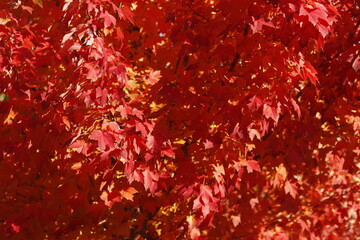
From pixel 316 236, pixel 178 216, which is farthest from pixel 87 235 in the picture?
pixel 316 236

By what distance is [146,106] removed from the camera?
3754 mm

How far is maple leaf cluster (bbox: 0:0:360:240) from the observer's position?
115 inches

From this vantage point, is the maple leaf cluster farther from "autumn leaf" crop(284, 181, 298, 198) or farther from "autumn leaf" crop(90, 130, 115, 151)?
"autumn leaf" crop(284, 181, 298, 198)

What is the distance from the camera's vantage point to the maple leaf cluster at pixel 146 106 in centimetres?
291

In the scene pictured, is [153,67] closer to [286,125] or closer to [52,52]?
[52,52]

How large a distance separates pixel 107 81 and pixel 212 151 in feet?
3.55

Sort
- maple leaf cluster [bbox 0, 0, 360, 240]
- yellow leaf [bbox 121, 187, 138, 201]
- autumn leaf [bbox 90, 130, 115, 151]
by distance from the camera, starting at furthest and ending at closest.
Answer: yellow leaf [bbox 121, 187, 138, 201] < maple leaf cluster [bbox 0, 0, 360, 240] < autumn leaf [bbox 90, 130, 115, 151]

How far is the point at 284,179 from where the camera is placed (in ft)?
14.9

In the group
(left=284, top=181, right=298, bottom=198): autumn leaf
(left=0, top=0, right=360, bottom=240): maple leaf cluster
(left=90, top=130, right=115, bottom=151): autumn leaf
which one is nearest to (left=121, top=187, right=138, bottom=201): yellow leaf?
(left=0, top=0, right=360, bottom=240): maple leaf cluster

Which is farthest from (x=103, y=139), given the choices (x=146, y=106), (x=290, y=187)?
(x=290, y=187)

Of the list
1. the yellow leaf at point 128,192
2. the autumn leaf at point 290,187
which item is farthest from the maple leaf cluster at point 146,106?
the autumn leaf at point 290,187

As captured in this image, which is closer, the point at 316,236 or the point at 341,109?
the point at 341,109

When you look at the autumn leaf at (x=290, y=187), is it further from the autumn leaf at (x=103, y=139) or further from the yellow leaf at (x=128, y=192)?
the autumn leaf at (x=103, y=139)

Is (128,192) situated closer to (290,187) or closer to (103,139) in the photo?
(103,139)
